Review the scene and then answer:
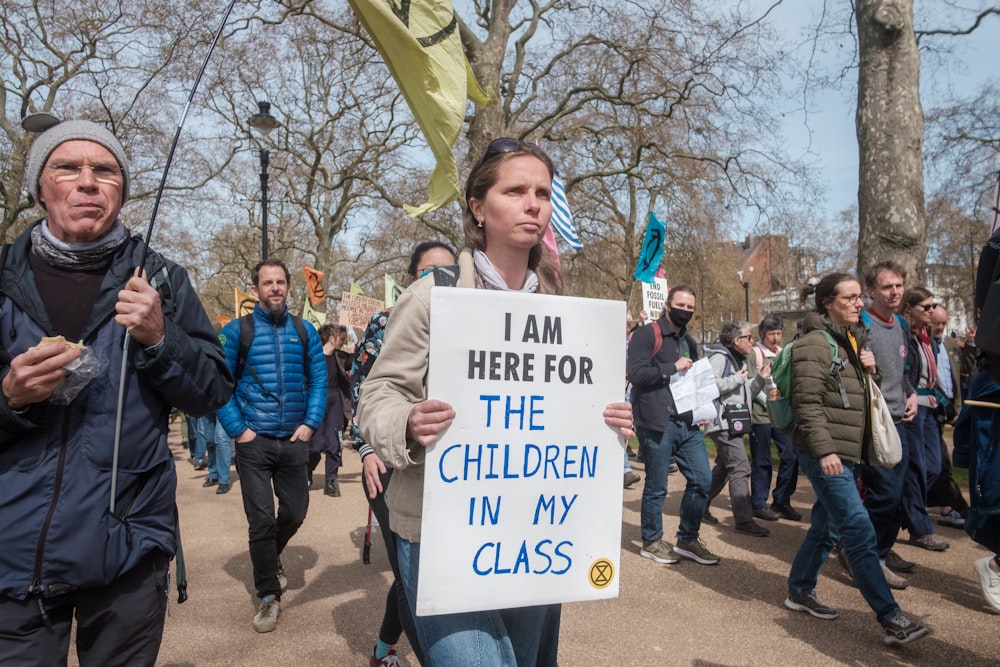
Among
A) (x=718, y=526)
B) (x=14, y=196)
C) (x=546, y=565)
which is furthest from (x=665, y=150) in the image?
(x=546, y=565)

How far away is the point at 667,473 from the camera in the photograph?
6.14 m

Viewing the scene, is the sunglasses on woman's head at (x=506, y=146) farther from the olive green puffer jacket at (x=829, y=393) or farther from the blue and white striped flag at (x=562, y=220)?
the blue and white striped flag at (x=562, y=220)

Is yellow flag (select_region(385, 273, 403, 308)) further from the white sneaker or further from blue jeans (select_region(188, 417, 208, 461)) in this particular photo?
the white sneaker

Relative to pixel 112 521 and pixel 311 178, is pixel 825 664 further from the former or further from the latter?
pixel 311 178

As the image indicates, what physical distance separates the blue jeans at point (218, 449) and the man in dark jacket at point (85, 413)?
759 cm

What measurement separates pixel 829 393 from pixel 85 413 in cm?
394

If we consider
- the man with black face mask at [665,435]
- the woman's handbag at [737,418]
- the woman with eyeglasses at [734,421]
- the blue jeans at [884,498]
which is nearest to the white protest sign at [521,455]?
the blue jeans at [884,498]

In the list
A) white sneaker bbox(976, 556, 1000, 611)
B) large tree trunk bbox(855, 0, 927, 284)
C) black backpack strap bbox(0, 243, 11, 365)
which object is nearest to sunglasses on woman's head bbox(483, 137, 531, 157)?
black backpack strap bbox(0, 243, 11, 365)

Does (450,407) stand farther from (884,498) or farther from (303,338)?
(884,498)

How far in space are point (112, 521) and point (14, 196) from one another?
1839 centimetres

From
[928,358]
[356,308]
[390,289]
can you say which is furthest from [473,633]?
[356,308]

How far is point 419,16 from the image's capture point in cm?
355

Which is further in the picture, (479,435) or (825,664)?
(825,664)

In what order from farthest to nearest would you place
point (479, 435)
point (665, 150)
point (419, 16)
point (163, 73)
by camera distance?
point (665, 150) → point (163, 73) → point (419, 16) → point (479, 435)
